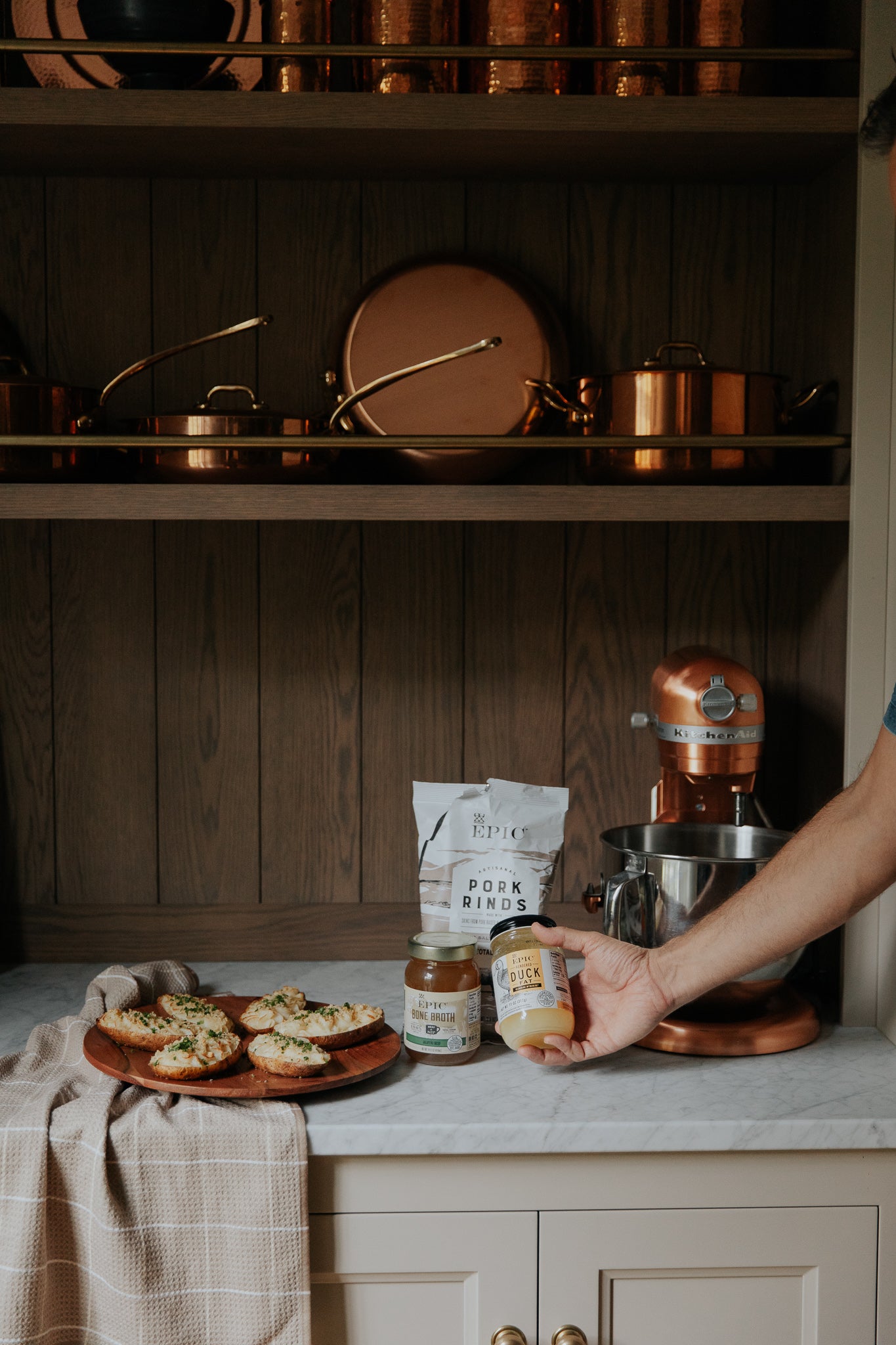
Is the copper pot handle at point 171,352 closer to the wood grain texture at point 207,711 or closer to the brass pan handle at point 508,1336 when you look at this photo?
the wood grain texture at point 207,711

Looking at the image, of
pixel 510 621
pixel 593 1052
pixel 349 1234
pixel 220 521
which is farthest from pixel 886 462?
pixel 349 1234

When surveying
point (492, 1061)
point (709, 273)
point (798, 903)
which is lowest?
point (492, 1061)

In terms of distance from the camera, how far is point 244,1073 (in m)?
1.20

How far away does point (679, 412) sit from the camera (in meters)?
1.35

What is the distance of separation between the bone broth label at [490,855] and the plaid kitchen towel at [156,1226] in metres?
0.35

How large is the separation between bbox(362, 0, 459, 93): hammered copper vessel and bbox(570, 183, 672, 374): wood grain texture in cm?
31

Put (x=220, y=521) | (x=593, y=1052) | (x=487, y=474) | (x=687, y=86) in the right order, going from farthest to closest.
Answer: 1. (x=220, y=521)
2. (x=487, y=474)
3. (x=687, y=86)
4. (x=593, y=1052)

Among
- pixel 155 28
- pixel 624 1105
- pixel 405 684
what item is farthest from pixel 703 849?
pixel 155 28

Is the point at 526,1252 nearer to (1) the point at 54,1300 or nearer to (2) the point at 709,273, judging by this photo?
(1) the point at 54,1300

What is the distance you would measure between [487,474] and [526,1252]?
2.95 ft

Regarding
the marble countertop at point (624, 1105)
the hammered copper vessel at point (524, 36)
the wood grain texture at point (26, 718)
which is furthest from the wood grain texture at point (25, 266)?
the marble countertop at point (624, 1105)

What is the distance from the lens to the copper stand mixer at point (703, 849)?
127cm

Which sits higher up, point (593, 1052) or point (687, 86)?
point (687, 86)

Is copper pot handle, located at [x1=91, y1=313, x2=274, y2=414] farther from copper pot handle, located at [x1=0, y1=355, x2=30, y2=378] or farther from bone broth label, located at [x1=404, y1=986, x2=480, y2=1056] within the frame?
bone broth label, located at [x1=404, y1=986, x2=480, y2=1056]
